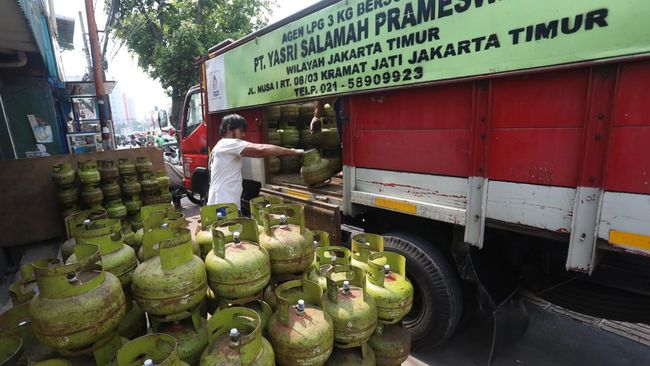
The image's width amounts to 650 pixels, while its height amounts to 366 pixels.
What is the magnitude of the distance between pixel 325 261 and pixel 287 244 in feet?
1.59

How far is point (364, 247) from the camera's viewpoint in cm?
237

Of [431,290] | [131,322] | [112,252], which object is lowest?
[431,290]

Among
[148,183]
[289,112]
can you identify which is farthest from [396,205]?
[148,183]

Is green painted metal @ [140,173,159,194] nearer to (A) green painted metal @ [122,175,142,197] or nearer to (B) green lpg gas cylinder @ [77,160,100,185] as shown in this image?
(A) green painted metal @ [122,175,142,197]

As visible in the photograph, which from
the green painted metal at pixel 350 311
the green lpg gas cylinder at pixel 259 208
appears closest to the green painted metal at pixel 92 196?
the green lpg gas cylinder at pixel 259 208

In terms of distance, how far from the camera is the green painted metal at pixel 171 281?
1.57m

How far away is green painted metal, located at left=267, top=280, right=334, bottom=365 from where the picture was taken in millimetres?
1618

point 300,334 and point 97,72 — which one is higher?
point 97,72

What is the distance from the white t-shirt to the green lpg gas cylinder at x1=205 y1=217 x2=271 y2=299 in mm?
1940

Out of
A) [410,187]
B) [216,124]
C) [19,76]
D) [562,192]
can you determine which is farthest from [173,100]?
[562,192]

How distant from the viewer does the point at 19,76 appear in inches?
274

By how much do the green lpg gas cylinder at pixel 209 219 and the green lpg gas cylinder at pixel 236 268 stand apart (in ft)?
0.48

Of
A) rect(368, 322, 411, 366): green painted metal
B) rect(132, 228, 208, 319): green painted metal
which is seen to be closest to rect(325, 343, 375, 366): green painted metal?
rect(368, 322, 411, 366): green painted metal

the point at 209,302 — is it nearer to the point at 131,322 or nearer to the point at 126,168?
the point at 131,322
